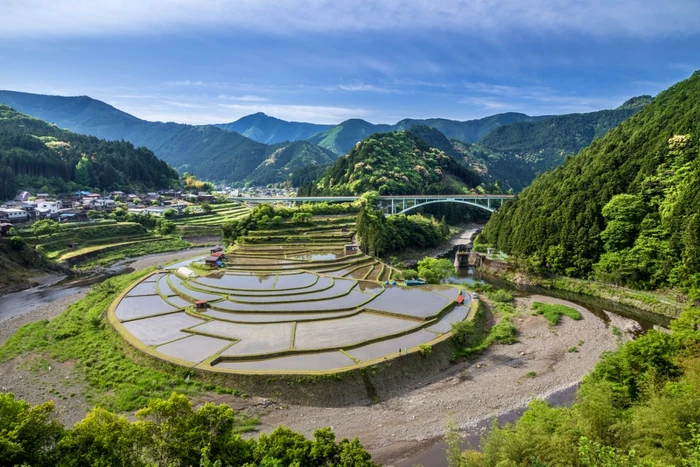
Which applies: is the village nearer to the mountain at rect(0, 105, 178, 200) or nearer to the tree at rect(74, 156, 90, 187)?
the mountain at rect(0, 105, 178, 200)

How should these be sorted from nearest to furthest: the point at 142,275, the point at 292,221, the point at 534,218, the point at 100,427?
the point at 100,427 → the point at 142,275 → the point at 534,218 → the point at 292,221

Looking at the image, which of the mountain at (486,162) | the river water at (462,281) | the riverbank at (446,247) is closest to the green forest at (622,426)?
the river water at (462,281)

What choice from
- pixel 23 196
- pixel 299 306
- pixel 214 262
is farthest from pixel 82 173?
pixel 299 306

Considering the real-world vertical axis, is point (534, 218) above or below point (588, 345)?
above

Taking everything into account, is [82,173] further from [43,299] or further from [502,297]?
[502,297]

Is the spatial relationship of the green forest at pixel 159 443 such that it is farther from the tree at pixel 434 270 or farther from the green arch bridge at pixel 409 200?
the green arch bridge at pixel 409 200

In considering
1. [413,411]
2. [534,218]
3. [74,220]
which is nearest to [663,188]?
[534,218]

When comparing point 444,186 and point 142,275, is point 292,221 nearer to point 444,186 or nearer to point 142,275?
point 142,275
